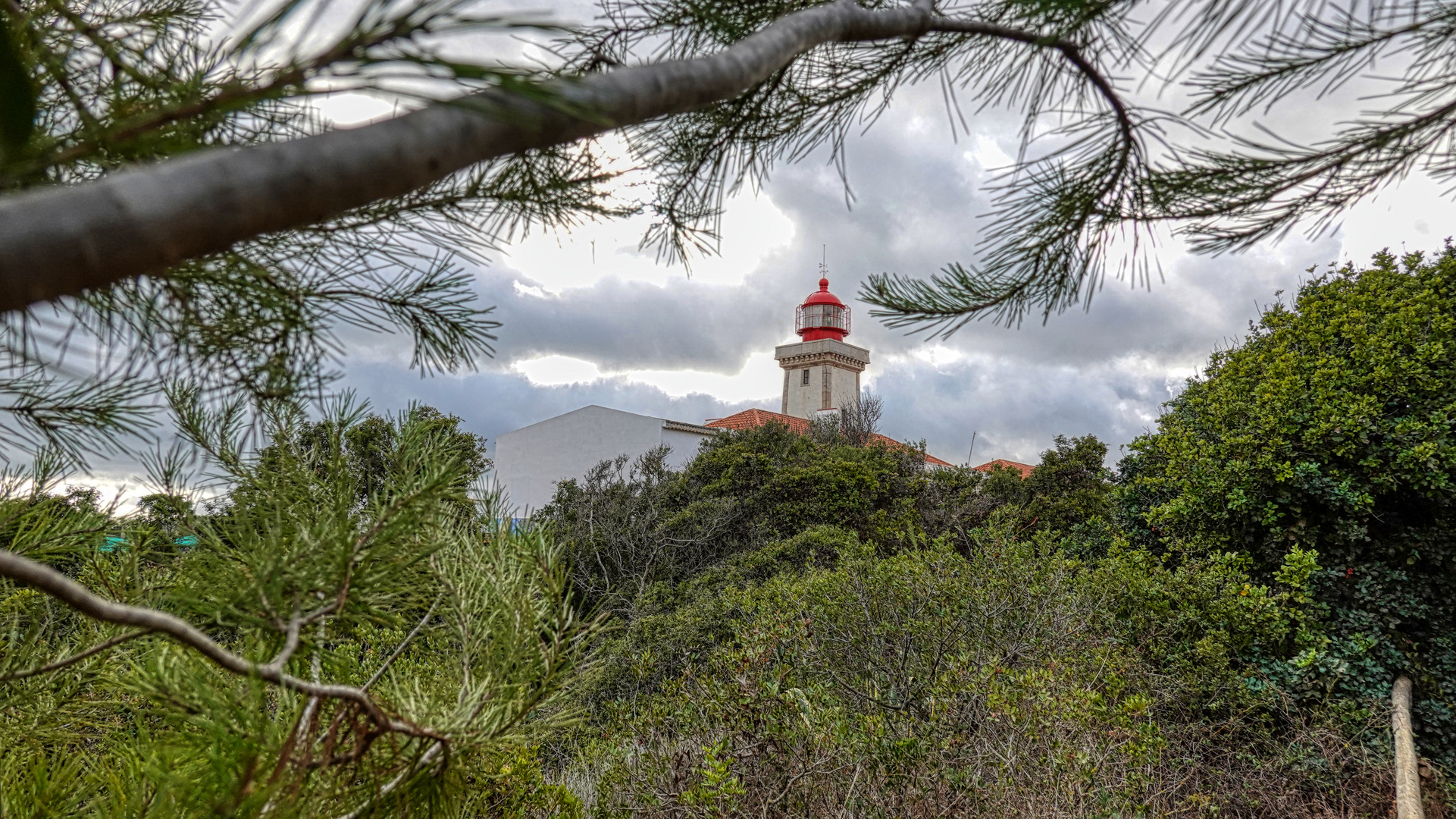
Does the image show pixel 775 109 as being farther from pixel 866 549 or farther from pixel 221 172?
pixel 866 549

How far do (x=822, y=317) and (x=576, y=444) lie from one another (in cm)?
1157

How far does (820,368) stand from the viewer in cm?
2314

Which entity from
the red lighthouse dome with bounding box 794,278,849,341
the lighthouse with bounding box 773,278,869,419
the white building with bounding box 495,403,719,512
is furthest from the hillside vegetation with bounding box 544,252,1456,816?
the red lighthouse dome with bounding box 794,278,849,341

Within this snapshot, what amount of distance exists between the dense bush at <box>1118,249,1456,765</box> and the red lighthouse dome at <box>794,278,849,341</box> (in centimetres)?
1888

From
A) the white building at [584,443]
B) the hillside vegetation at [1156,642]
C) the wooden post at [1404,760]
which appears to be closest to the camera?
the hillside vegetation at [1156,642]

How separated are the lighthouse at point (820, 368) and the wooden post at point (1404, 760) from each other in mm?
16880

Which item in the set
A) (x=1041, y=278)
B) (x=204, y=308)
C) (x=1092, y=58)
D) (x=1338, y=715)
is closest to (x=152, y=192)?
(x=204, y=308)

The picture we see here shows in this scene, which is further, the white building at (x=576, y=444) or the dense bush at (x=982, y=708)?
the white building at (x=576, y=444)

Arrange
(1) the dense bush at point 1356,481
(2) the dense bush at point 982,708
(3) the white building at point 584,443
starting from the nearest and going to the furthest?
(2) the dense bush at point 982,708 → (1) the dense bush at point 1356,481 → (3) the white building at point 584,443

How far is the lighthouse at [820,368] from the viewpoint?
23031 mm

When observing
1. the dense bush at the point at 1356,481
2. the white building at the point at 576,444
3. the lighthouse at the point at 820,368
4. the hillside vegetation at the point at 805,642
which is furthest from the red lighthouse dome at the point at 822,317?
the dense bush at the point at 1356,481

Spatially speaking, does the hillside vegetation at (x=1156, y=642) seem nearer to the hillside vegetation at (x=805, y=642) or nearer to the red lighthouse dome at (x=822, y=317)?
the hillside vegetation at (x=805, y=642)

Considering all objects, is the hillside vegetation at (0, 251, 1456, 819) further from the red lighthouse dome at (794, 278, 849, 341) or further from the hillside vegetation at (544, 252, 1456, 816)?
the red lighthouse dome at (794, 278, 849, 341)

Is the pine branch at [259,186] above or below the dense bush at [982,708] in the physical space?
above
